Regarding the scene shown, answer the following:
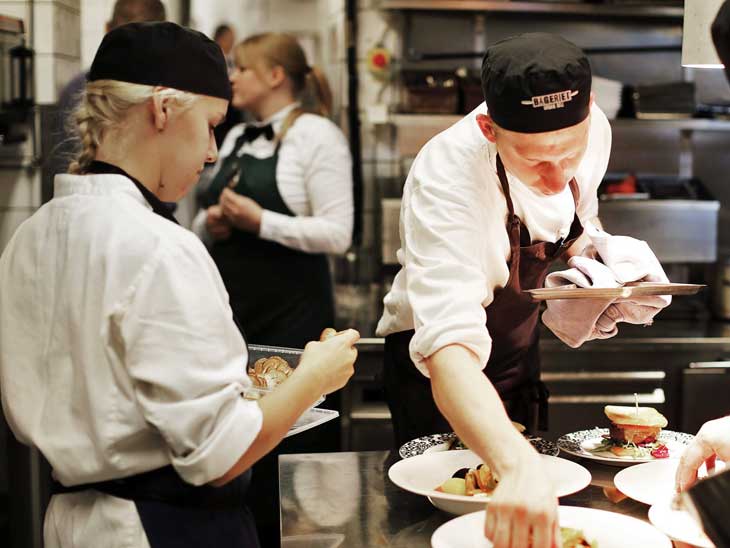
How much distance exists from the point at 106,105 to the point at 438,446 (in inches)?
37.5

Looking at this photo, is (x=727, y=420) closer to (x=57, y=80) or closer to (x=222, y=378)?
(x=222, y=378)

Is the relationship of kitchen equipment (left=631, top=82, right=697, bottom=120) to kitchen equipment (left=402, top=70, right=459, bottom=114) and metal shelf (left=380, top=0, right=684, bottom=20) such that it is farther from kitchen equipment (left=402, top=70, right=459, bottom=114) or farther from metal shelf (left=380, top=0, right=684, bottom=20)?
kitchen equipment (left=402, top=70, right=459, bottom=114)

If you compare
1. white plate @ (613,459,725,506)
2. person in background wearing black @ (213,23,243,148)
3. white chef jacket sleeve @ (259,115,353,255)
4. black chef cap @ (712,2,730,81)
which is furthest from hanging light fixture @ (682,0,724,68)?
person in background wearing black @ (213,23,243,148)

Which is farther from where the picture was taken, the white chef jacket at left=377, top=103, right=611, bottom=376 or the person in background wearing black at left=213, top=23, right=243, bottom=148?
the person in background wearing black at left=213, top=23, right=243, bottom=148

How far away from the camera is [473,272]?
173cm

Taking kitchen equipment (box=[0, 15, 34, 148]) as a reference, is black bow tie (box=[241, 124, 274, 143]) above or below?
below

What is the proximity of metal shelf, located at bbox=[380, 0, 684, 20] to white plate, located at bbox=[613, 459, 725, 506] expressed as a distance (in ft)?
8.25

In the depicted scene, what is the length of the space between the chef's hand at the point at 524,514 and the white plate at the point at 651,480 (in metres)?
0.41

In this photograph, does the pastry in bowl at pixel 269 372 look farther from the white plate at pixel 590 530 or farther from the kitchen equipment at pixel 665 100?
the kitchen equipment at pixel 665 100

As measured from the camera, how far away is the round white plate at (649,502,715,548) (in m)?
1.50

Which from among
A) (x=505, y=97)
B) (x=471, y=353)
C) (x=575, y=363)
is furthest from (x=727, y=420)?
(x=575, y=363)

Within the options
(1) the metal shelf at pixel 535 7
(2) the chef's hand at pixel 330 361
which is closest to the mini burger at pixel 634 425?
(2) the chef's hand at pixel 330 361

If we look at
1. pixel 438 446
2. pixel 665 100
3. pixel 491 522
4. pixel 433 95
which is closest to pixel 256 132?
pixel 433 95

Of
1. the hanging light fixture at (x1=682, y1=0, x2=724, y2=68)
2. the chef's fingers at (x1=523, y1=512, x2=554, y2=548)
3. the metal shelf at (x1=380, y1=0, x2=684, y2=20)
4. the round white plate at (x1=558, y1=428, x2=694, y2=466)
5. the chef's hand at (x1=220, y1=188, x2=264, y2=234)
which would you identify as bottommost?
the round white plate at (x1=558, y1=428, x2=694, y2=466)
